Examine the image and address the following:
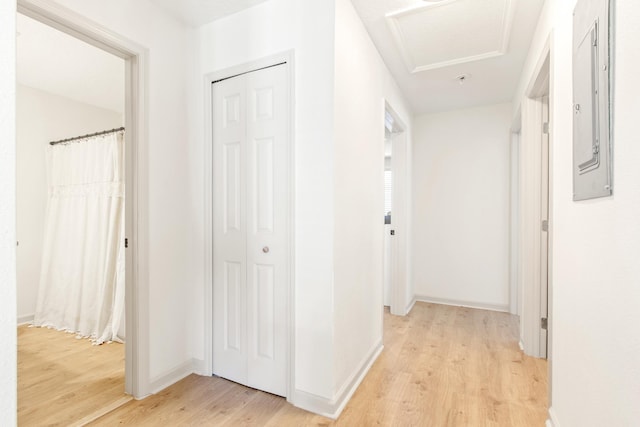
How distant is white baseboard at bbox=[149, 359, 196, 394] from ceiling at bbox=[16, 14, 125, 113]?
2.59 meters

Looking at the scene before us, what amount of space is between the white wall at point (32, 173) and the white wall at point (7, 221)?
3333 millimetres

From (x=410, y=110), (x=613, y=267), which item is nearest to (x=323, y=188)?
(x=613, y=267)

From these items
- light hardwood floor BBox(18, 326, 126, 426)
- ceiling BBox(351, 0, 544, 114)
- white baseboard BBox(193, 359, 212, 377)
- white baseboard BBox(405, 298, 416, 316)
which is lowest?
white baseboard BBox(405, 298, 416, 316)

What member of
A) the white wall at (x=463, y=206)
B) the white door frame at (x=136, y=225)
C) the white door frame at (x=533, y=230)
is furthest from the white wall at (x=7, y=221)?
the white wall at (x=463, y=206)

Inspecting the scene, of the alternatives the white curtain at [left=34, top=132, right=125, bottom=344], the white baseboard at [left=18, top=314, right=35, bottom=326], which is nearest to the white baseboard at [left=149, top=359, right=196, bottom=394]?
the white curtain at [left=34, top=132, right=125, bottom=344]

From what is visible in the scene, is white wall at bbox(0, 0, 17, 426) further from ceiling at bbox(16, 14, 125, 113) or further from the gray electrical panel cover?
ceiling at bbox(16, 14, 125, 113)

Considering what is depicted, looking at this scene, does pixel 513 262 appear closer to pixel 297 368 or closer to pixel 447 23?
pixel 447 23

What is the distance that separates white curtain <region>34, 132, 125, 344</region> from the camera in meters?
2.83

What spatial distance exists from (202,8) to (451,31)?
177 cm

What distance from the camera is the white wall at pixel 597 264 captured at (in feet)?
2.90

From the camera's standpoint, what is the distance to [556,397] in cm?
163

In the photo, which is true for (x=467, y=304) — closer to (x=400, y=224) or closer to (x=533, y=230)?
(x=400, y=224)

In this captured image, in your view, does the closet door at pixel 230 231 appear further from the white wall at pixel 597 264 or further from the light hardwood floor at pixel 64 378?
the white wall at pixel 597 264

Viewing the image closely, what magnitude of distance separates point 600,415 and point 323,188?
147cm
